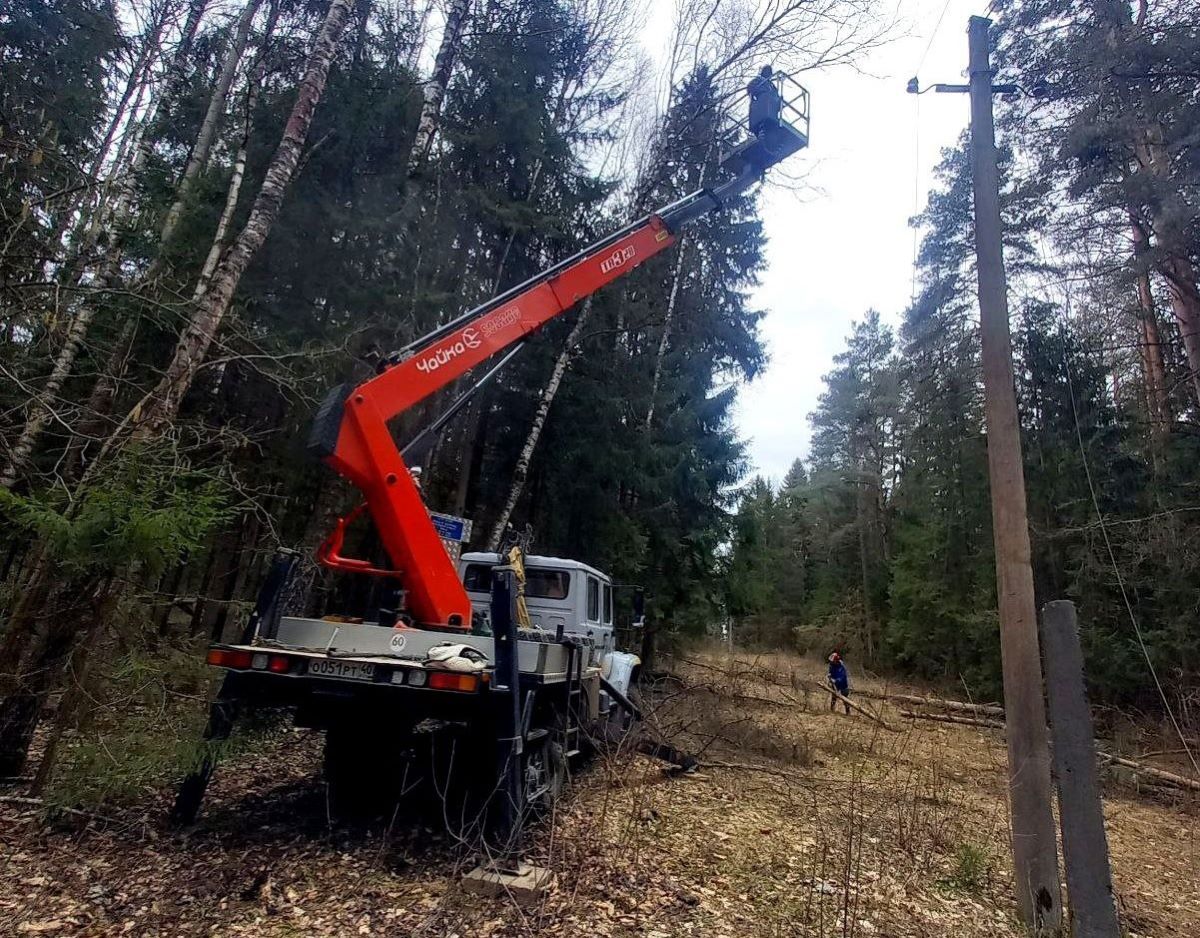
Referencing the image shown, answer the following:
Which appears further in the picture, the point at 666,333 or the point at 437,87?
the point at 666,333

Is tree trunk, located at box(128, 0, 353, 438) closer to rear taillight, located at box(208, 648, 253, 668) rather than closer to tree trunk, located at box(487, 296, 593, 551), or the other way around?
rear taillight, located at box(208, 648, 253, 668)

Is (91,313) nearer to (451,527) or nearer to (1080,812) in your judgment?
(451,527)

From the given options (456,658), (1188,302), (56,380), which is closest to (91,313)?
(56,380)

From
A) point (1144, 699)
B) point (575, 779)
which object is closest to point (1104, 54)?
point (575, 779)

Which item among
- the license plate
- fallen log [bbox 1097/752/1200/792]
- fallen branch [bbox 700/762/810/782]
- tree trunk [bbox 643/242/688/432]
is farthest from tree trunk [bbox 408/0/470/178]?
fallen log [bbox 1097/752/1200/792]

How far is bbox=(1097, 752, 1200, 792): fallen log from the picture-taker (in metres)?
9.84

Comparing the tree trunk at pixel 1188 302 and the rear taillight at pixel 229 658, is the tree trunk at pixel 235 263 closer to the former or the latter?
the rear taillight at pixel 229 658

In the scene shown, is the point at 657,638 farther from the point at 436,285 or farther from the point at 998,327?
the point at 998,327

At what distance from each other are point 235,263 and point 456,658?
431 cm

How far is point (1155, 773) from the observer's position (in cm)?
1055

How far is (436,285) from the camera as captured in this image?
38.1 ft

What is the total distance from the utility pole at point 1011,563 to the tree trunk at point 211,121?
10090 millimetres

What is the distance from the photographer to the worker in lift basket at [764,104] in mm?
9562

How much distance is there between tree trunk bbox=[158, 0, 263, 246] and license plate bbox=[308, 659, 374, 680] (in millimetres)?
8410
